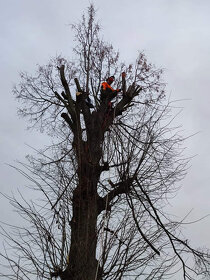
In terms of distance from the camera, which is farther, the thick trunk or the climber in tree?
the climber in tree

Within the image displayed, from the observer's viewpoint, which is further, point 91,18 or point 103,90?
point 91,18

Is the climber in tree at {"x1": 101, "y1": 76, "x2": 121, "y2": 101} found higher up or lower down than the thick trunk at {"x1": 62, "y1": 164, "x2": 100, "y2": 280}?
higher up

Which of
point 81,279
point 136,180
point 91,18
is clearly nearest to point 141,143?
point 136,180

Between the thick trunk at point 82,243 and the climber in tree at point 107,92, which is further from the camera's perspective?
the climber in tree at point 107,92

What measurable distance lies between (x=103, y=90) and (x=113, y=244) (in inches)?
130

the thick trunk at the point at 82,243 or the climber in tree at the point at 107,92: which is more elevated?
the climber in tree at the point at 107,92

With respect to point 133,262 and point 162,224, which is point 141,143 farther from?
point 133,262

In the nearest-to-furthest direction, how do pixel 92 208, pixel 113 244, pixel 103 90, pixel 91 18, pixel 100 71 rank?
pixel 113 244
pixel 92 208
pixel 103 90
pixel 100 71
pixel 91 18

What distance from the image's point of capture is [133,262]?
3.62 m

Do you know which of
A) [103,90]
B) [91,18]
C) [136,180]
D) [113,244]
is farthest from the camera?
[91,18]

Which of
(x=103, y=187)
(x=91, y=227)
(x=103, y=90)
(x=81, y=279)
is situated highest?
(x=103, y=90)

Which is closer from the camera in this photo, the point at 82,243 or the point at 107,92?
the point at 82,243

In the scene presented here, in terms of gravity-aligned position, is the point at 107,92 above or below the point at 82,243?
above

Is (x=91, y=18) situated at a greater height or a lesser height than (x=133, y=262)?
greater
